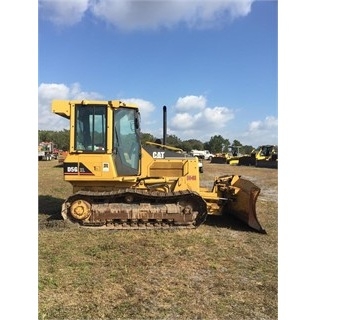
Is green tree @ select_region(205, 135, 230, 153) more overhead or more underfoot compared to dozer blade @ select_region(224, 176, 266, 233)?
more overhead

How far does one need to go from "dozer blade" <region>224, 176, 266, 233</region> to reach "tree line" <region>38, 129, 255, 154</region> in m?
2.03

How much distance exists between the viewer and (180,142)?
1617 cm

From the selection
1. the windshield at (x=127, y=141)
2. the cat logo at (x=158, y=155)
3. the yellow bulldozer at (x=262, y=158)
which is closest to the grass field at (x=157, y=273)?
the windshield at (x=127, y=141)

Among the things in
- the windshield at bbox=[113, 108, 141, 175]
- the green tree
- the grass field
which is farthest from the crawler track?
the green tree

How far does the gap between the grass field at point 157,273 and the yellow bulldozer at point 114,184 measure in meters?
0.27

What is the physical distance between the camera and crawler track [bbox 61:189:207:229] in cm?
654

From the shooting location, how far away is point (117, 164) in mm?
6859

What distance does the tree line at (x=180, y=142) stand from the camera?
23.2 feet

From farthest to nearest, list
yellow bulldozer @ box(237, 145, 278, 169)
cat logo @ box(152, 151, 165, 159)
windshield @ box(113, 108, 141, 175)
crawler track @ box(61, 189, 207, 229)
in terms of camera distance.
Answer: yellow bulldozer @ box(237, 145, 278, 169)
cat logo @ box(152, 151, 165, 159)
windshield @ box(113, 108, 141, 175)
crawler track @ box(61, 189, 207, 229)

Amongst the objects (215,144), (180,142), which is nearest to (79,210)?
(180,142)

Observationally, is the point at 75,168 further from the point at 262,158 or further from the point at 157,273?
the point at 262,158

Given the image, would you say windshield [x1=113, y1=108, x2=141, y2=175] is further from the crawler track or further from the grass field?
the grass field
